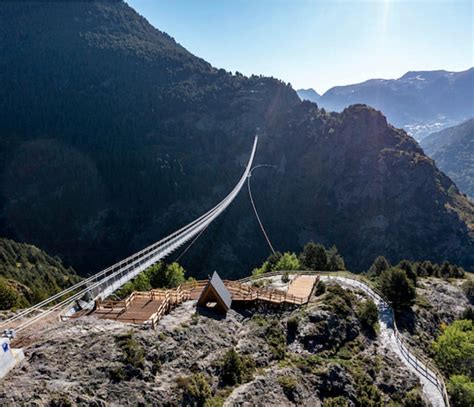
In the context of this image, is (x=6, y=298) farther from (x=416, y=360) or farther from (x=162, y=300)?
(x=416, y=360)

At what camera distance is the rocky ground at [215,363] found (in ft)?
57.1

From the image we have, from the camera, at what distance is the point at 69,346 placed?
63.5ft

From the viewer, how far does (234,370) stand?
22688 millimetres

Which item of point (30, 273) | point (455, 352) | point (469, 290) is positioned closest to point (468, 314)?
point (469, 290)

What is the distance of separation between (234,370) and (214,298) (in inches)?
327

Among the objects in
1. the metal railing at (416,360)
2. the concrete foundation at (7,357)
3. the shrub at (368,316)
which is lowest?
the metal railing at (416,360)

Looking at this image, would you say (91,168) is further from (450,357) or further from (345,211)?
(450,357)

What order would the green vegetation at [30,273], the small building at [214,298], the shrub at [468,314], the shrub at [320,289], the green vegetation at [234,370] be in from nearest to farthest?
1. the green vegetation at [234,370]
2. the small building at [214,298]
3. the shrub at [320,289]
4. the shrub at [468,314]
5. the green vegetation at [30,273]

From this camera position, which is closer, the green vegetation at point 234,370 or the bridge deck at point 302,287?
the green vegetation at point 234,370

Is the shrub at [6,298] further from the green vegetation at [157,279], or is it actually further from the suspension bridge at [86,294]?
the green vegetation at [157,279]

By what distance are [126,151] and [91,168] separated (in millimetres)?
16631

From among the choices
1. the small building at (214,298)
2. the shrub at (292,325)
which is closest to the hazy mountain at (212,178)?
the small building at (214,298)

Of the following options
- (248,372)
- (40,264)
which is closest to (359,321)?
(248,372)

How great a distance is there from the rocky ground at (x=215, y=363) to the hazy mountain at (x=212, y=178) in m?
79.7
